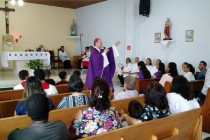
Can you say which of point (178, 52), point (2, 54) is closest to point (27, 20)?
point (2, 54)

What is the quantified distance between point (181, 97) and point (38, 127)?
170cm

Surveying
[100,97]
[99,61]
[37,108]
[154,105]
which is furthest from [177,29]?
[37,108]

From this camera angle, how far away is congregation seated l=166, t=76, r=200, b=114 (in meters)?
2.53

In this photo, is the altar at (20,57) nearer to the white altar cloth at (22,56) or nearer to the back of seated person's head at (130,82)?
the white altar cloth at (22,56)

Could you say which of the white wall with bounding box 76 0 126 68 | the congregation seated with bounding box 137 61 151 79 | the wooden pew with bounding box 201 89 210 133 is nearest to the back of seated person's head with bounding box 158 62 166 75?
the congregation seated with bounding box 137 61 151 79

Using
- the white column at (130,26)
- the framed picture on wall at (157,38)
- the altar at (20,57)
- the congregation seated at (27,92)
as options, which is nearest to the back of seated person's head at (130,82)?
the congregation seated at (27,92)

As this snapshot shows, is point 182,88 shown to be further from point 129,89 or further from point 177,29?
point 177,29

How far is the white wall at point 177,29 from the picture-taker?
6.70 metres

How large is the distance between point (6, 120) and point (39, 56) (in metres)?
7.03

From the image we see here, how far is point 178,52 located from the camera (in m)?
7.41

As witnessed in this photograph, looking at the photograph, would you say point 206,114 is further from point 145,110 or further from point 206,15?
point 206,15

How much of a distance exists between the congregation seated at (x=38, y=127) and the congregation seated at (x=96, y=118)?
356mm

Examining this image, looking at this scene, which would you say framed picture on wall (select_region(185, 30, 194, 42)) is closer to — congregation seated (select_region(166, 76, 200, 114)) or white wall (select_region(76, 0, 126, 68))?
white wall (select_region(76, 0, 126, 68))

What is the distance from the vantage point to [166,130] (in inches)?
80.9
